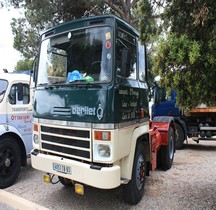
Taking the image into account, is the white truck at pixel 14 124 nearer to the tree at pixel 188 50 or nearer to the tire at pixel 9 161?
the tire at pixel 9 161

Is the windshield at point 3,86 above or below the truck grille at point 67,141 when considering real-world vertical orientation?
above

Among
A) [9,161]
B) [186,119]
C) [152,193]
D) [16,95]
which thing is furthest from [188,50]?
[186,119]

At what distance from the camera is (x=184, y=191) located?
15.6 ft

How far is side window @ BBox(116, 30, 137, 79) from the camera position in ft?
12.2

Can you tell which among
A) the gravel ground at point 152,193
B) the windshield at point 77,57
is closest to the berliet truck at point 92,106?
the windshield at point 77,57

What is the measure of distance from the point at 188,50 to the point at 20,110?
158 inches

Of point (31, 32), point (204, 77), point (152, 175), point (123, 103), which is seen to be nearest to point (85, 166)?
point (123, 103)

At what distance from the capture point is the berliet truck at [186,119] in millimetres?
9195

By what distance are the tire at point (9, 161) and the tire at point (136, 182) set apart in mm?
2477

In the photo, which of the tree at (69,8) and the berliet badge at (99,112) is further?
the tree at (69,8)

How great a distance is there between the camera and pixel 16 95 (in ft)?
18.8

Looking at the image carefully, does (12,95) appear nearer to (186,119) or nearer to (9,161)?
(9,161)

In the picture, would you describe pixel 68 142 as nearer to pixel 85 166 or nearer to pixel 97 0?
pixel 85 166

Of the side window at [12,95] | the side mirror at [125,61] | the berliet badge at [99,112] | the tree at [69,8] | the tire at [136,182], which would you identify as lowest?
the tire at [136,182]
